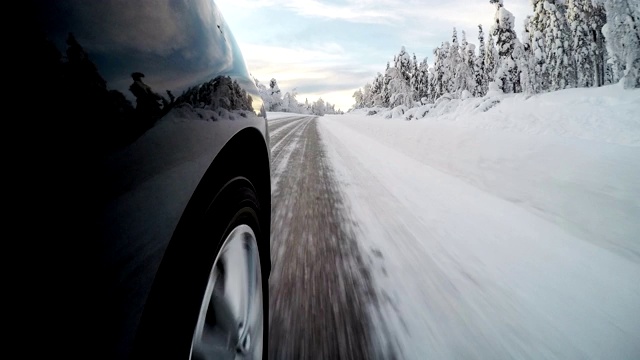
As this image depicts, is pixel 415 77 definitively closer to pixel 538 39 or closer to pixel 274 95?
pixel 538 39

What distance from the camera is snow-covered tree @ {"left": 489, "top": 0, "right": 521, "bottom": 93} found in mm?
33844

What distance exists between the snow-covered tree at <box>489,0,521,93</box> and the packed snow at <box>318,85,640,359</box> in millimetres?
34528

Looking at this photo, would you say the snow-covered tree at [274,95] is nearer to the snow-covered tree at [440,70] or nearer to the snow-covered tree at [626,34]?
the snow-covered tree at [440,70]

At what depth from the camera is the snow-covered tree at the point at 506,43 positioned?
3384 centimetres

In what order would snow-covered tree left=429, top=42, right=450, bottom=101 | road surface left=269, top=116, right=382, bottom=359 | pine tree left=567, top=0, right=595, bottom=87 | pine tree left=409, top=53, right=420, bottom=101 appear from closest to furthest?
road surface left=269, top=116, right=382, bottom=359 → pine tree left=567, top=0, right=595, bottom=87 → snow-covered tree left=429, top=42, right=450, bottom=101 → pine tree left=409, top=53, right=420, bottom=101

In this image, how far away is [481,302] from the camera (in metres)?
2.17

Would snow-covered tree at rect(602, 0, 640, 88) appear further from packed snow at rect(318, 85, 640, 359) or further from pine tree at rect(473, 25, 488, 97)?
pine tree at rect(473, 25, 488, 97)

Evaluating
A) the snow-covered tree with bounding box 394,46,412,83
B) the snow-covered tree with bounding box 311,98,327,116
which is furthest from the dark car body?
the snow-covered tree with bounding box 311,98,327,116

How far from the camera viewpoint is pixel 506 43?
33.9 metres

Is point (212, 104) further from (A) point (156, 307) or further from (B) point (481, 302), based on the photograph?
(B) point (481, 302)

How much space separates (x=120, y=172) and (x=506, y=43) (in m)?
42.1

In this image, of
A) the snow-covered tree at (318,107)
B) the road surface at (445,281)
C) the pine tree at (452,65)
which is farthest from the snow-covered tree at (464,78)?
the snow-covered tree at (318,107)

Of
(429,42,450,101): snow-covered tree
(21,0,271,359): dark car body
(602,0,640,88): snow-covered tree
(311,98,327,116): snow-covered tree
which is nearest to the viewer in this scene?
(21,0,271,359): dark car body

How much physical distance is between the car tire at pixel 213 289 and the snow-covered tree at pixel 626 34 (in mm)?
25601
